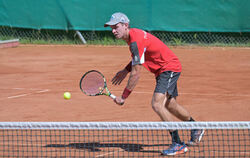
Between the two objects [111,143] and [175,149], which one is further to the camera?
[111,143]

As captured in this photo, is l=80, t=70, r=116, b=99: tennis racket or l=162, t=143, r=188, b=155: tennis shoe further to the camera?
l=80, t=70, r=116, b=99: tennis racket

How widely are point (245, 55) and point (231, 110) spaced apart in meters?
5.38

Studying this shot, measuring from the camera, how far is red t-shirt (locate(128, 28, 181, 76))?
15.9ft

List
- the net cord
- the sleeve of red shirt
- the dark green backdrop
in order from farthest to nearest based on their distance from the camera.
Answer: the dark green backdrop → the sleeve of red shirt → the net cord

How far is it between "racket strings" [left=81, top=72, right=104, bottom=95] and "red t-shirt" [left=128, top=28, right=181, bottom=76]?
64 centimetres

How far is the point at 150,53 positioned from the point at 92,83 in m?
0.86

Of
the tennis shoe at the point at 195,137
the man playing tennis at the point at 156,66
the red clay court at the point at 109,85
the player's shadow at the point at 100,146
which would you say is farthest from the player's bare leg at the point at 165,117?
the red clay court at the point at 109,85

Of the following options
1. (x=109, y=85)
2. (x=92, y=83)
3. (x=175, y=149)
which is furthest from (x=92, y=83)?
(x=109, y=85)

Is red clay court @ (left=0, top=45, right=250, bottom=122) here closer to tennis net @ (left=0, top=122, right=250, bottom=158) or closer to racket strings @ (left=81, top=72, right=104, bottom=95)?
tennis net @ (left=0, top=122, right=250, bottom=158)

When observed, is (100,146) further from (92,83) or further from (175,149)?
(175,149)

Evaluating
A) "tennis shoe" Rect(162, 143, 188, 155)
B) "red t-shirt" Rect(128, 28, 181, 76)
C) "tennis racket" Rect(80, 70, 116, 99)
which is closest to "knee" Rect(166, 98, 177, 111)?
"red t-shirt" Rect(128, 28, 181, 76)

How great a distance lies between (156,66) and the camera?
5.14 meters

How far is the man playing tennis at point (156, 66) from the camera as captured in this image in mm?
4855

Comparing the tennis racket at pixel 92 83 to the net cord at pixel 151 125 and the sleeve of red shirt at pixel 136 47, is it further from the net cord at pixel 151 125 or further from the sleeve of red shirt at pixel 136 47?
the net cord at pixel 151 125
